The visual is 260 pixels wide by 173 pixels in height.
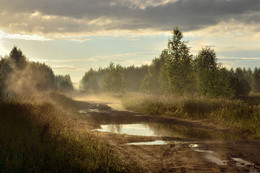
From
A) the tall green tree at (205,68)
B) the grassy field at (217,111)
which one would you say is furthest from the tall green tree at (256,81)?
the grassy field at (217,111)

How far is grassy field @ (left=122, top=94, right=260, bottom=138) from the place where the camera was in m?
13.3

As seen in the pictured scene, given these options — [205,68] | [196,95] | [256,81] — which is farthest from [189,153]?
[256,81]

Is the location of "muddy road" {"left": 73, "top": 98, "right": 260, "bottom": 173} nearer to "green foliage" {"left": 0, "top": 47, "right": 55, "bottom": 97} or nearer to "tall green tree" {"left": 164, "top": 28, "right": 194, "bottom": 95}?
"tall green tree" {"left": 164, "top": 28, "right": 194, "bottom": 95}

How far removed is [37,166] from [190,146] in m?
5.78

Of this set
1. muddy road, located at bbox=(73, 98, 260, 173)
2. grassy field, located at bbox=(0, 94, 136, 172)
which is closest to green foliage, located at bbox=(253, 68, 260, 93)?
muddy road, located at bbox=(73, 98, 260, 173)

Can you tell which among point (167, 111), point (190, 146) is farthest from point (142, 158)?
point (167, 111)

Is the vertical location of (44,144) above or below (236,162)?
above

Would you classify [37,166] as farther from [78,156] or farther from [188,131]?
[188,131]

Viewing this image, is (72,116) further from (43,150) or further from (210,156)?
(210,156)

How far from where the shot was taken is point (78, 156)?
6.90m

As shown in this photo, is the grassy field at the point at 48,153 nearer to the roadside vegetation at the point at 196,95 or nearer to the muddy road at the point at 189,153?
the muddy road at the point at 189,153

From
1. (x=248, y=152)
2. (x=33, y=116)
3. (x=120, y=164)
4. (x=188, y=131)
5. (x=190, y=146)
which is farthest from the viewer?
(x=188, y=131)

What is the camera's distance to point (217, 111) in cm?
1705

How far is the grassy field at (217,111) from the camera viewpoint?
524 inches
